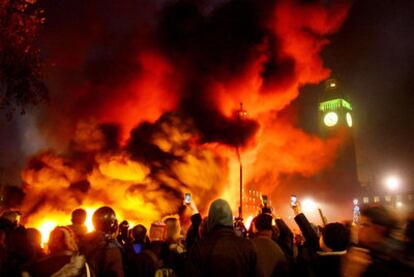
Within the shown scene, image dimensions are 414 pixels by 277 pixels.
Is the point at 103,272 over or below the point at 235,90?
below

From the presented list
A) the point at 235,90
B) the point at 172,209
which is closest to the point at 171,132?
the point at 172,209

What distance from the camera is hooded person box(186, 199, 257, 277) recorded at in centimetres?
352

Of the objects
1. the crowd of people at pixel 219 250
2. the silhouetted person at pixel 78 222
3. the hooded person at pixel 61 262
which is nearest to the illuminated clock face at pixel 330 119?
the crowd of people at pixel 219 250

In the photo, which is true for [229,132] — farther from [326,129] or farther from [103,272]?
[326,129]

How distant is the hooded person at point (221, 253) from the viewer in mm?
3521

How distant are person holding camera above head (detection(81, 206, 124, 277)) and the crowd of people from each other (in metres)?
0.01

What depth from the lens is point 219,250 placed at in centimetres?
356

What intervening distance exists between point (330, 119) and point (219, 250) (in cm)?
8322

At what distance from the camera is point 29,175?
64.5 ft

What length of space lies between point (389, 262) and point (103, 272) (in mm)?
3204

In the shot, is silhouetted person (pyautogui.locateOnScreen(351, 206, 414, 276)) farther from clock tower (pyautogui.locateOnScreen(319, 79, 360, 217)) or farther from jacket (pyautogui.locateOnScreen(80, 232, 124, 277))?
clock tower (pyautogui.locateOnScreen(319, 79, 360, 217))

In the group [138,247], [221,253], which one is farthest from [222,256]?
[138,247]

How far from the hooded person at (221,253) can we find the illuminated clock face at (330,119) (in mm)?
82645

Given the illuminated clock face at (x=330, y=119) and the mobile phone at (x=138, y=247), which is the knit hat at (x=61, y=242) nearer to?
the mobile phone at (x=138, y=247)
